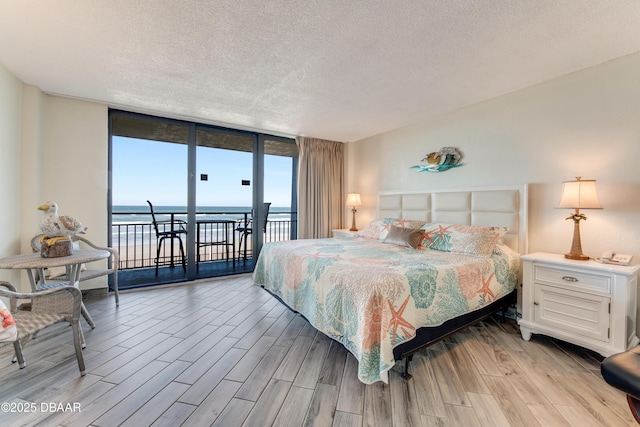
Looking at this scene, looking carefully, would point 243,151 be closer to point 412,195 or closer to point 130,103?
point 130,103

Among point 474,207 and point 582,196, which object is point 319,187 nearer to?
point 474,207

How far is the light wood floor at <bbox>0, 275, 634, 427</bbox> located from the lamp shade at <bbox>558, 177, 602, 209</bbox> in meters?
1.20

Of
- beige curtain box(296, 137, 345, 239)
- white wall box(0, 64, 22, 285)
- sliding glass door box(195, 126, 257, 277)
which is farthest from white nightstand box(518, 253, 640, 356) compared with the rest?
white wall box(0, 64, 22, 285)

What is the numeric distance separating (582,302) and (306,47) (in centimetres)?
295

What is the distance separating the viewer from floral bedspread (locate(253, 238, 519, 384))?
1.60 m

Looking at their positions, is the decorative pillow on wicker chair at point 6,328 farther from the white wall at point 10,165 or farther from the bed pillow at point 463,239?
the bed pillow at point 463,239

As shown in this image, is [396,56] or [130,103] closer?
Result: [396,56]

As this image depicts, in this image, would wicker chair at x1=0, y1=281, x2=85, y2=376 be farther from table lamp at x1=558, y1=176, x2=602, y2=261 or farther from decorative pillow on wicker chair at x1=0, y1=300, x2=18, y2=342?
table lamp at x1=558, y1=176, x2=602, y2=261

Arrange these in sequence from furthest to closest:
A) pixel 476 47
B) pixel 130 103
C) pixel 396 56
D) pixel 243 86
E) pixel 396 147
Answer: pixel 396 147, pixel 130 103, pixel 243 86, pixel 396 56, pixel 476 47

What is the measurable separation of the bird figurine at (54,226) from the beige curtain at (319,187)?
10.1 ft

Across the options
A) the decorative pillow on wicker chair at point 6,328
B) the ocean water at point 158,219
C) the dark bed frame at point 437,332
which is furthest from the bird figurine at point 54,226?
the dark bed frame at point 437,332

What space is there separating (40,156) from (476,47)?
15.0ft

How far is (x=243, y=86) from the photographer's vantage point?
277 cm

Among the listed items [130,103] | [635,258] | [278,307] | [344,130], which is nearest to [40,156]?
[130,103]
